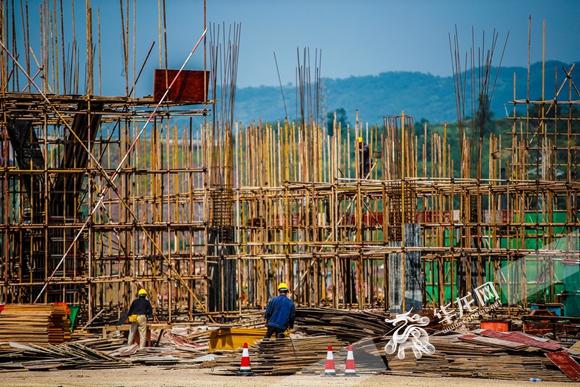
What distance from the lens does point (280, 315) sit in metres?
23.5

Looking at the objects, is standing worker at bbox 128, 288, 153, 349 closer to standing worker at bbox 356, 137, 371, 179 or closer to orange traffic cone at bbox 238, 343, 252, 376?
orange traffic cone at bbox 238, 343, 252, 376

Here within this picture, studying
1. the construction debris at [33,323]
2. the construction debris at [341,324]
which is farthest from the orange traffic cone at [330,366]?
the construction debris at [33,323]

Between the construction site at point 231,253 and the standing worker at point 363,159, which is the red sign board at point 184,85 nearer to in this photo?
the construction site at point 231,253

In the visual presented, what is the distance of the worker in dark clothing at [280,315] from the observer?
2345cm

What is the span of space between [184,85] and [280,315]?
335 inches

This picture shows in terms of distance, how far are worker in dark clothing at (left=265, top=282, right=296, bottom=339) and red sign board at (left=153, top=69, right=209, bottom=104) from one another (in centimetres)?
783

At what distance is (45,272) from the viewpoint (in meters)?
28.6

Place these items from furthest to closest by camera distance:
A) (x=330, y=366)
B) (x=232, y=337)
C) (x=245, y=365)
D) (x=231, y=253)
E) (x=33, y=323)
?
(x=231, y=253), (x=33, y=323), (x=232, y=337), (x=245, y=365), (x=330, y=366)

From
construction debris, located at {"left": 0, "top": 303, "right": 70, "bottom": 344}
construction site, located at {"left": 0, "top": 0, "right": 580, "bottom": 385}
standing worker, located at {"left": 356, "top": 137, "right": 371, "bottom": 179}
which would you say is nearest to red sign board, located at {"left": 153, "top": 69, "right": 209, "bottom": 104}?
construction site, located at {"left": 0, "top": 0, "right": 580, "bottom": 385}

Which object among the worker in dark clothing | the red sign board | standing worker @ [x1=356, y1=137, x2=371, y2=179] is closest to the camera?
the worker in dark clothing

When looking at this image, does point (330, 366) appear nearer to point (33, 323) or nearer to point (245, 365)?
point (245, 365)

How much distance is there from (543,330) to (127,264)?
35.4 feet

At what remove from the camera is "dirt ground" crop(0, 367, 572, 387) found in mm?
20078

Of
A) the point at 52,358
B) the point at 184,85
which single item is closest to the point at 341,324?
the point at 52,358
